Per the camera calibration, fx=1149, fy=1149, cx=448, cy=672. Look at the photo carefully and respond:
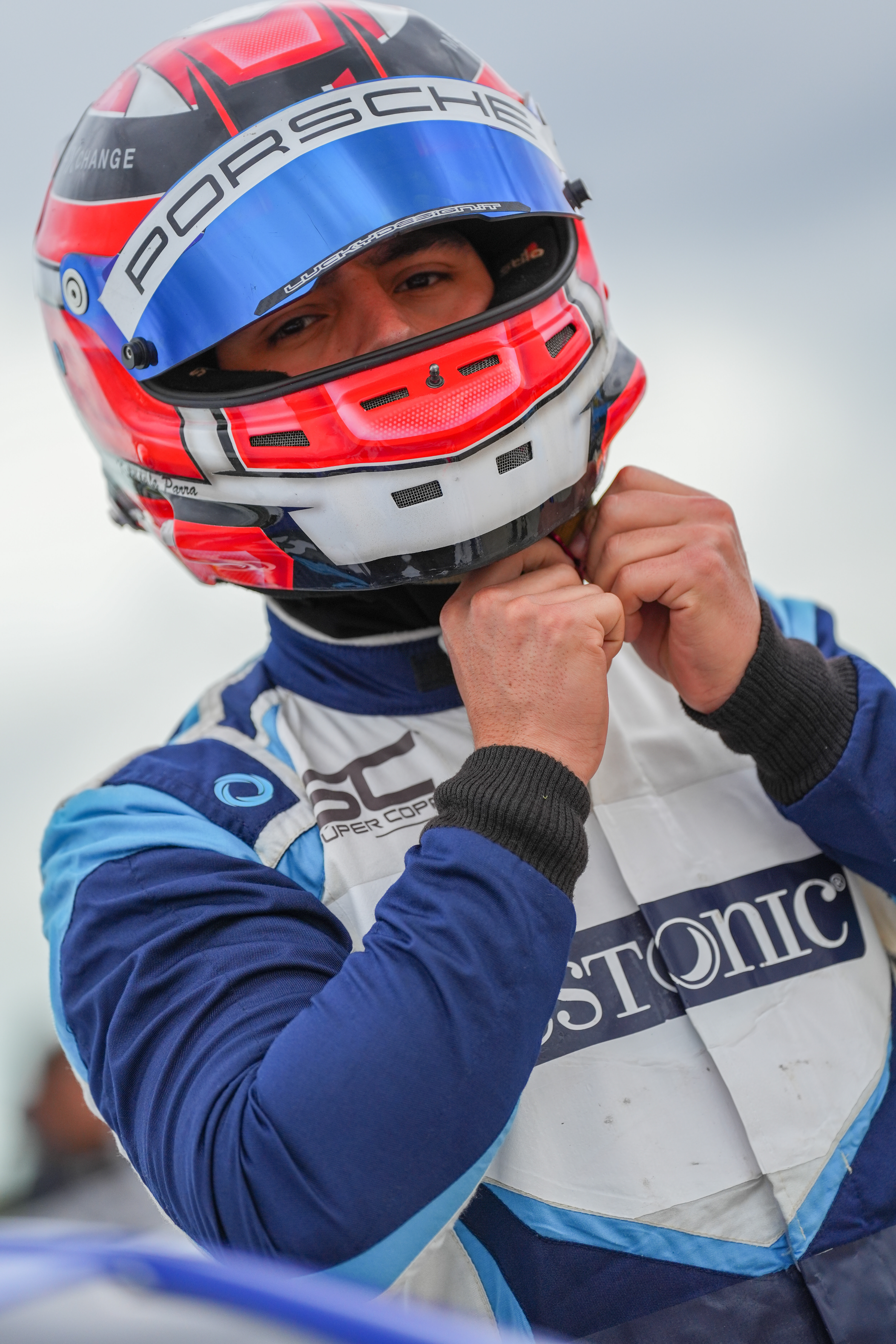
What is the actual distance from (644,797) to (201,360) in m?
0.88

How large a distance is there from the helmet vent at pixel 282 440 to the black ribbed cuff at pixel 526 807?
0.48 metres

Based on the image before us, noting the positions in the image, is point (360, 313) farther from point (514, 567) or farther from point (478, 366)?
point (514, 567)

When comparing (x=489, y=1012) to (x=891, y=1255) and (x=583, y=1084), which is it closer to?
(x=583, y=1084)

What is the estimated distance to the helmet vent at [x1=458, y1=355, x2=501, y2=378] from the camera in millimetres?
1438

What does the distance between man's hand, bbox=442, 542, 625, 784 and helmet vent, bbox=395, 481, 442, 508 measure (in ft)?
0.43

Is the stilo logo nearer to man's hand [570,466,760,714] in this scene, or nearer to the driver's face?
the driver's face

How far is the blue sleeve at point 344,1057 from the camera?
1046 millimetres

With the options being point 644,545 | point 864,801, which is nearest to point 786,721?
point 864,801

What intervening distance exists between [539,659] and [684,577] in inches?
11.4

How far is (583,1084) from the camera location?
4.46ft

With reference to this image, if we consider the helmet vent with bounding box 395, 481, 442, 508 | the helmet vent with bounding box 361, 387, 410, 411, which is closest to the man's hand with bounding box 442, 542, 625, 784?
the helmet vent with bounding box 395, 481, 442, 508

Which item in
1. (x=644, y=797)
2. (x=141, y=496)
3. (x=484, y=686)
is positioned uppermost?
(x=141, y=496)

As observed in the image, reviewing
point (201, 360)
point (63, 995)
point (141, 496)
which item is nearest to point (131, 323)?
point (201, 360)

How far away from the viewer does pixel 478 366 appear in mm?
1447
